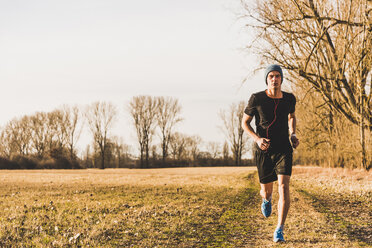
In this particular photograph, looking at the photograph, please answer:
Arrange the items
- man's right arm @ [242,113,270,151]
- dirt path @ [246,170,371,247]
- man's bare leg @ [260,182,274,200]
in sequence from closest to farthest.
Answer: dirt path @ [246,170,371,247], man's right arm @ [242,113,270,151], man's bare leg @ [260,182,274,200]

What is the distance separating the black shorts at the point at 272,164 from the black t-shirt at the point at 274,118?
0.11 meters

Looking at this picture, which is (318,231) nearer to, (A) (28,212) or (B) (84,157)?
(A) (28,212)

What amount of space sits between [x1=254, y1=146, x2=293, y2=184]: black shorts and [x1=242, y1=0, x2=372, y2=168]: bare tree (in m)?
8.19

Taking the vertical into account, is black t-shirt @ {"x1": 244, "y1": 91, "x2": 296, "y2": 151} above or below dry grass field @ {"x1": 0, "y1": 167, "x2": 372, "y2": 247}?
above

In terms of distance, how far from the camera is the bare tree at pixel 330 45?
1195cm

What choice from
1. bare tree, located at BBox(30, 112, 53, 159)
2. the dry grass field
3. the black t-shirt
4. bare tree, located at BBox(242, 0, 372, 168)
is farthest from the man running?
bare tree, located at BBox(30, 112, 53, 159)

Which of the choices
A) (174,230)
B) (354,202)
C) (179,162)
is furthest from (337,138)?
(179,162)

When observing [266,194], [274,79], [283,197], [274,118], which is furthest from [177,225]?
[274,79]

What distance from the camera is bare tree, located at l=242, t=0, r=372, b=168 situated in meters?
12.0

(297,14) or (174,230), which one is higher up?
(297,14)

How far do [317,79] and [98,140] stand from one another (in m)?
50.5

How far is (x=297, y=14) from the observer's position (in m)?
13.1

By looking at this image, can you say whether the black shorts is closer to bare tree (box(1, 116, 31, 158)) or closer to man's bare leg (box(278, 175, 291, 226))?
man's bare leg (box(278, 175, 291, 226))

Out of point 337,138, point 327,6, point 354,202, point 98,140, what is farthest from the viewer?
point 98,140
